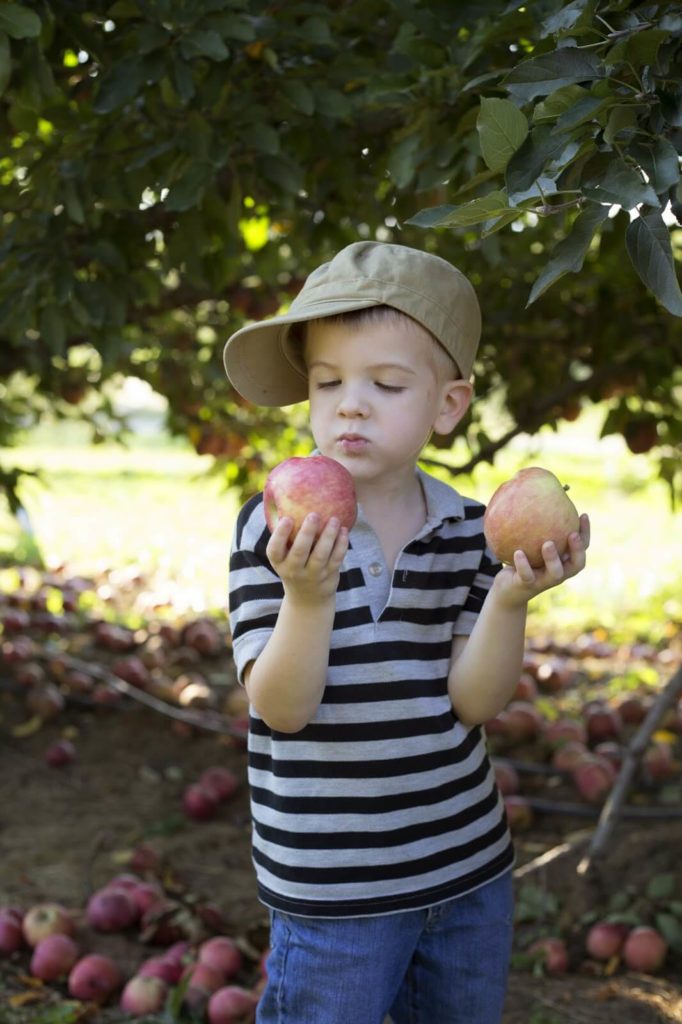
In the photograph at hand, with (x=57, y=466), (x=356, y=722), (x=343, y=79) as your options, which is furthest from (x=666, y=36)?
(x=57, y=466)

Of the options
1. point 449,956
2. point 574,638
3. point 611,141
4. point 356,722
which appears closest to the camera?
point 611,141

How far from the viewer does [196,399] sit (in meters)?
4.84

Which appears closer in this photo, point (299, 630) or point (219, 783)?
point (299, 630)

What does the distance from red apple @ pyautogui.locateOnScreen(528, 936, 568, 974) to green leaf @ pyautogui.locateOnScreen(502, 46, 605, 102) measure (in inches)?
83.6

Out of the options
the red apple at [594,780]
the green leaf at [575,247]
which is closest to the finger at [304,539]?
the green leaf at [575,247]

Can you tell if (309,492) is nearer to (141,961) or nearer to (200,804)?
(141,961)

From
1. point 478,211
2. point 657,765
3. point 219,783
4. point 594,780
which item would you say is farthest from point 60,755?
point 478,211

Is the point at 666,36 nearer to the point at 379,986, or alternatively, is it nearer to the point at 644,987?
the point at 379,986

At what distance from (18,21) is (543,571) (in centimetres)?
125

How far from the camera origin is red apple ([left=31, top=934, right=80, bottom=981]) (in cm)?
280

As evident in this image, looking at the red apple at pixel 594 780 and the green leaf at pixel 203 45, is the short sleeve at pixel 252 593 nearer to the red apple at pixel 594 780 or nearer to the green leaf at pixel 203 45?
the green leaf at pixel 203 45

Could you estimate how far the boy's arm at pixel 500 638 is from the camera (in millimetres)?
1563

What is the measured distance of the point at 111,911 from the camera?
9.79 feet

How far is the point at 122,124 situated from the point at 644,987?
2257mm
